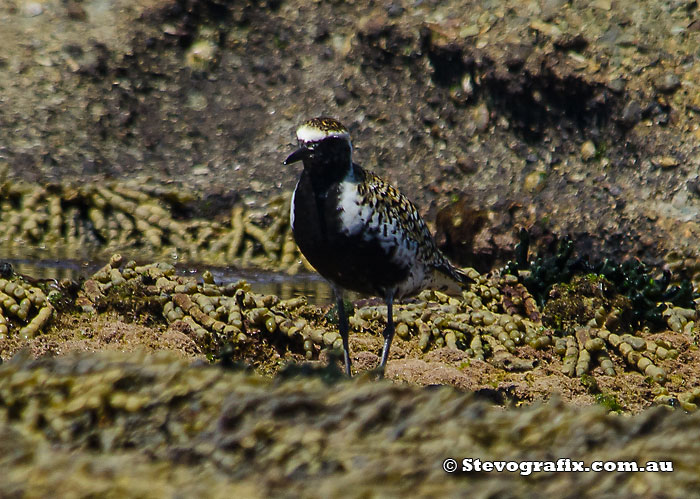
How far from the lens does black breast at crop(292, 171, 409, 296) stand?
21.7ft

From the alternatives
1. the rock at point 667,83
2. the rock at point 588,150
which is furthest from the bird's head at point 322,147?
the rock at point 667,83

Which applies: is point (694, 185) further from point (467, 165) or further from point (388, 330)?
point (388, 330)

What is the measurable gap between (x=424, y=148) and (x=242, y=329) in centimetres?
598

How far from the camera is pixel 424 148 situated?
1286cm

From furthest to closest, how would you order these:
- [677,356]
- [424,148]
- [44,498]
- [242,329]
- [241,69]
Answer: [241,69] < [424,148] < [677,356] < [242,329] < [44,498]

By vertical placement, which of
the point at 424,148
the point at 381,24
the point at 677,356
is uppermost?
the point at 381,24

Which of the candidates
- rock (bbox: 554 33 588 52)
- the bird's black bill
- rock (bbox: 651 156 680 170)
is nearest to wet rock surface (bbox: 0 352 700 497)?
the bird's black bill

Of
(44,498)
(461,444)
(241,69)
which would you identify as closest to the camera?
(44,498)

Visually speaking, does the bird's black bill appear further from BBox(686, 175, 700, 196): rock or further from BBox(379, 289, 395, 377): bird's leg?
BBox(686, 175, 700, 196): rock

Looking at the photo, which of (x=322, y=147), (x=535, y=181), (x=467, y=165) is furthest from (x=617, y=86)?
(x=322, y=147)

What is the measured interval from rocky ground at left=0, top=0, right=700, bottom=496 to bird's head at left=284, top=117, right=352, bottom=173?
1.70 metres

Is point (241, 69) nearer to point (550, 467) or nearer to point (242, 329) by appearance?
point (242, 329)

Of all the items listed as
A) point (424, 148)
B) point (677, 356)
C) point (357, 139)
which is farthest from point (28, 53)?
point (677, 356)

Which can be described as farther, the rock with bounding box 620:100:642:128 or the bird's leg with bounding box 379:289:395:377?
the rock with bounding box 620:100:642:128
